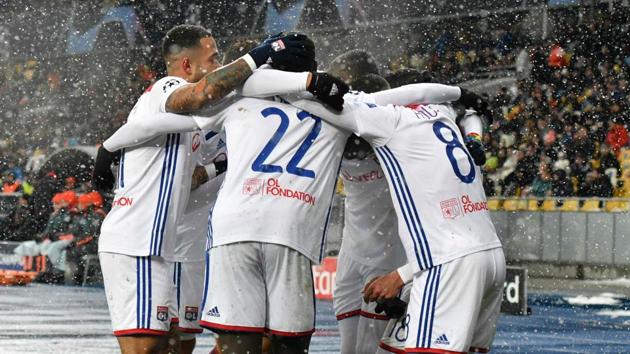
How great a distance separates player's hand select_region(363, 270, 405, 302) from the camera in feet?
17.6

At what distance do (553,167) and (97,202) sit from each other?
25.3 feet

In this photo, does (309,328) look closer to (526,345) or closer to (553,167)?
(526,345)

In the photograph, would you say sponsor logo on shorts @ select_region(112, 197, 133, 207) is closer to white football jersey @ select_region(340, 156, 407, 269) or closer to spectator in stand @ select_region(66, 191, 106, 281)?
white football jersey @ select_region(340, 156, 407, 269)

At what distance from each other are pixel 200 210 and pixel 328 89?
2.07 m

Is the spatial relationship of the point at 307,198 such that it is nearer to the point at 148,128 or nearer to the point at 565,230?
the point at 148,128

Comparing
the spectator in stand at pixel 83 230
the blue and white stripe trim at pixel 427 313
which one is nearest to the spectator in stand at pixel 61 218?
the spectator in stand at pixel 83 230

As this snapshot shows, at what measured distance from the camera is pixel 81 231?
18922mm

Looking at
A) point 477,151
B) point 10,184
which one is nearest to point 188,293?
point 477,151

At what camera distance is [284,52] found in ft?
17.4

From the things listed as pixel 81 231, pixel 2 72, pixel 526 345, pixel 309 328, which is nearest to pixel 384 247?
pixel 309 328

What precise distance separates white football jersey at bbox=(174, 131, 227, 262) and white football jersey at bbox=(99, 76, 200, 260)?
73cm

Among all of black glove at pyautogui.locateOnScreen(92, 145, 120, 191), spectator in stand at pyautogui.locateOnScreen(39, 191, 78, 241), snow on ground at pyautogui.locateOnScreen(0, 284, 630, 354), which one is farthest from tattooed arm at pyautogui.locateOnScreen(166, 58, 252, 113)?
spectator in stand at pyautogui.locateOnScreen(39, 191, 78, 241)

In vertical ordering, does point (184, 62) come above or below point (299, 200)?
above

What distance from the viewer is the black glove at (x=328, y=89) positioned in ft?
16.8
